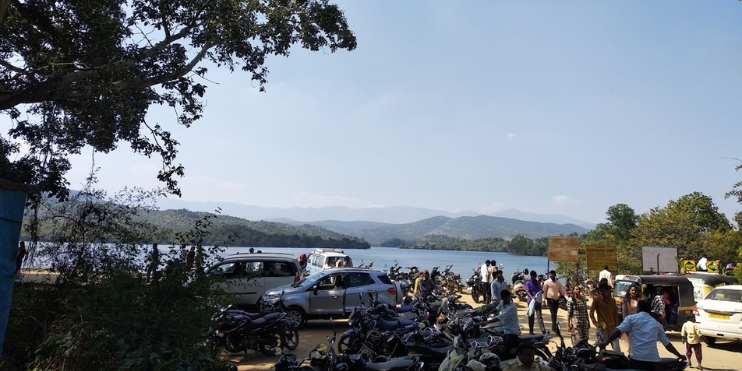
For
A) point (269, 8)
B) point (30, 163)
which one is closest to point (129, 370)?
point (30, 163)

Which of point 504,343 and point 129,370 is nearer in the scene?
point 129,370

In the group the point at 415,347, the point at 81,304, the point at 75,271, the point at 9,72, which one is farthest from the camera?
the point at 9,72

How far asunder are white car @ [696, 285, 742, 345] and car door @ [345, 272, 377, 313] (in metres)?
7.57

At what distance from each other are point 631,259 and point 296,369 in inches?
1110

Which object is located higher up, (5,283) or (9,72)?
(9,72)

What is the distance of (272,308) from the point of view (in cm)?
959

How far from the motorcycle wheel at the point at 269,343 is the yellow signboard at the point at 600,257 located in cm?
1319

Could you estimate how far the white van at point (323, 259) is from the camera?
18203mm

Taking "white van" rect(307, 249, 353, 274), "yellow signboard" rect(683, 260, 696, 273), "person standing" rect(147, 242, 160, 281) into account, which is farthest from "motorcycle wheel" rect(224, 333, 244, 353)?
"yellow signboard" rect(683, 260, 696, 273)

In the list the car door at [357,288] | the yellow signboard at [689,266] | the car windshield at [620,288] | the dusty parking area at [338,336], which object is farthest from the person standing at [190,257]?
the yellow signboard at [689,266]

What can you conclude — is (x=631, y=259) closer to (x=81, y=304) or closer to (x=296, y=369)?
(x=296, y=369)

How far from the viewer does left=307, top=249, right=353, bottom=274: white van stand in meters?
18.2

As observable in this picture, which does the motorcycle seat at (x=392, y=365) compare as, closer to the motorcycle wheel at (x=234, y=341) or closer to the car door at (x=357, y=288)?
the motorcycle wheel at (x=234, y=341)

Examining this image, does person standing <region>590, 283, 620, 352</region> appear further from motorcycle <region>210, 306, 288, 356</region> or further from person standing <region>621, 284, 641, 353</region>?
motorcycle <region>210, 306, 288, 356</region>
